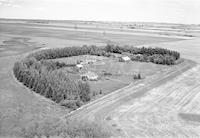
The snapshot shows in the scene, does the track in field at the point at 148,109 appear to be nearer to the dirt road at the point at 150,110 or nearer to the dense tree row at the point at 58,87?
the dirt road at the point at 150,110

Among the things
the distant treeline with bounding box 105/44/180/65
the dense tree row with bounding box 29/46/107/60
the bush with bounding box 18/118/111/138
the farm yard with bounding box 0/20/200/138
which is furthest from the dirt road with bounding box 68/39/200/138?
the dense tree row with bounding box 29/46/107/60

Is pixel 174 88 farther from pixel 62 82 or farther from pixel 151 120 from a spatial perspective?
pixel 62 82

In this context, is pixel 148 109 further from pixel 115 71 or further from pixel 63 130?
pixel 115 71

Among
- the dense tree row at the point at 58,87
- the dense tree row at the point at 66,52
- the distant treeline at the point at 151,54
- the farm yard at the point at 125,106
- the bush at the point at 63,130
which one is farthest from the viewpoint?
the dense tree row at the point at 66,52

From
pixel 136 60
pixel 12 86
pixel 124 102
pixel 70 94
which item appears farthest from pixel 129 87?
pixel 136 60

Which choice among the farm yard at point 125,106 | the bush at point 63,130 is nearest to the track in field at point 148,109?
the farm yard at point 125,106

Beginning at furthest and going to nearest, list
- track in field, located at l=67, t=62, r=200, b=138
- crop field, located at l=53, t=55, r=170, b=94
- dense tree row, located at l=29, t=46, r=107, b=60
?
dense tree row, located at l=29, t=46, r=107, b=60 → crop field, located at l=53, t=55, r=170, b=94 → track in field, located at l=67, t=62, r=200, b=138

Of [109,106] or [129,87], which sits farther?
[129,87]

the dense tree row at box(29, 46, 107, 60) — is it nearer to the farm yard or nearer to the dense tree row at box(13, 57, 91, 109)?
the farm yard

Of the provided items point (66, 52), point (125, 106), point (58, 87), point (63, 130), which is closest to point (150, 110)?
point (125, 106)
